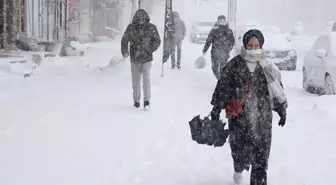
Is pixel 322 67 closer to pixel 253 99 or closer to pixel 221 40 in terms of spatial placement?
pixel 221 40

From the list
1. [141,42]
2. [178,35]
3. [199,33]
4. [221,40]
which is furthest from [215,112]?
[199,33]

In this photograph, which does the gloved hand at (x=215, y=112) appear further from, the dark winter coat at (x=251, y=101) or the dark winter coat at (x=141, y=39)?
the dark winter coat at (x=141, y=39)

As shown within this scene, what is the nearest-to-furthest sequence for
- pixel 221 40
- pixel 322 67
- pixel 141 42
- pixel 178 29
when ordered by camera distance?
pixel 141 42, pixel 322 67, pixel 221 40, pixel 178 29

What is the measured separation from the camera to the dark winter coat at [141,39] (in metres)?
9.82

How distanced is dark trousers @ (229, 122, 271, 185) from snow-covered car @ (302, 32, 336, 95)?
6972 mm

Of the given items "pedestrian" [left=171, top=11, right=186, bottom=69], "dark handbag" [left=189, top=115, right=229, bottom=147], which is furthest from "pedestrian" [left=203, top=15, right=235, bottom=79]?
"dark handbag" [left=189, top=115, right=229, bottom=147]

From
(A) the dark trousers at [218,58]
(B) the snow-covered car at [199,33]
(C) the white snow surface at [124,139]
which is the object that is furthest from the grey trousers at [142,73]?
(B) the snow-covered car at [199,33]

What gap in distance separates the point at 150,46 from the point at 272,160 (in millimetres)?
3651

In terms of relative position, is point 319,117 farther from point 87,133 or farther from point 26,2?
point 26,2

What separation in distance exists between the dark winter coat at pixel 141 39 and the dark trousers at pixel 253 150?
4528 millimetres

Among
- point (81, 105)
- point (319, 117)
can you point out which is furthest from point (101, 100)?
point (319, 117)

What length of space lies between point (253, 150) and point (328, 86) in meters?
7.45

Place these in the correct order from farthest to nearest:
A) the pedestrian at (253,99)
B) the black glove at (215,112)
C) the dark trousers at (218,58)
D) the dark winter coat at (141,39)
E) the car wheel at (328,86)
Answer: the dark trousers at (218,58), the car wheel at (328,86), the dark winter coat at (141,39), the black glove at (215,112), the pedestrian at (253,99)

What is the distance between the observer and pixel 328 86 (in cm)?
1226
